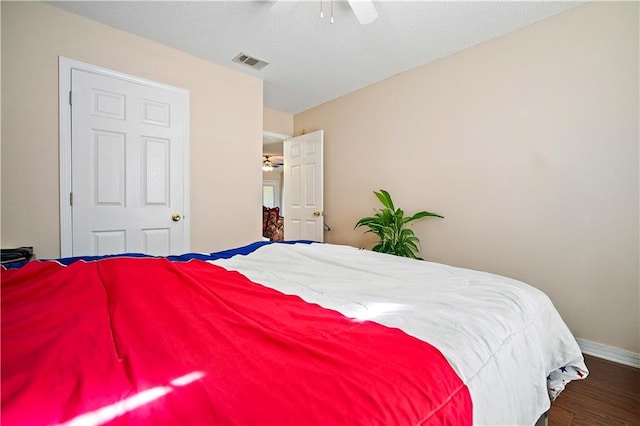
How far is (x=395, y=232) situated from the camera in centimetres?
293

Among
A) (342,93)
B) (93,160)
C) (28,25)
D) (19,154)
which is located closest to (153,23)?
(28,25)

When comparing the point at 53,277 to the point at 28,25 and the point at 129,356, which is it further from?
the point at 28,25

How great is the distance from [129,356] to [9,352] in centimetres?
25

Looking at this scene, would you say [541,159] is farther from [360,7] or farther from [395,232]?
[360,7]

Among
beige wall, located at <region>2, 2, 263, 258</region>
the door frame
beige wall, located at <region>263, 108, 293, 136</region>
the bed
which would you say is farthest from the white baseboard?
beige wall, located at <region>263, 108, 293, 136</region>

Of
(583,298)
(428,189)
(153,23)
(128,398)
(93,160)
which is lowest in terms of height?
(583,298)

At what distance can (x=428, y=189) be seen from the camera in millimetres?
2969

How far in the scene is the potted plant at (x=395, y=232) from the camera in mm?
2824

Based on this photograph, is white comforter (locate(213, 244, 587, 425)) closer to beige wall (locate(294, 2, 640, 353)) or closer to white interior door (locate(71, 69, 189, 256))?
beige wall (locate(294, 2, 640, 353))

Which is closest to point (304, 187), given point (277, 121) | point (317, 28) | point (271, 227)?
point (277, 121)

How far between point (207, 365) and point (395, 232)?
2.55 m

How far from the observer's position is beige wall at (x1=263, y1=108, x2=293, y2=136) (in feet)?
14.0

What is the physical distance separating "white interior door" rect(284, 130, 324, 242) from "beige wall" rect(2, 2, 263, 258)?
0.92m

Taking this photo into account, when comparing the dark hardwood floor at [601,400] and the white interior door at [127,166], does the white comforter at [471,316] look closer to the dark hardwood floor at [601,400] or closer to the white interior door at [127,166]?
A: the dark hardwood floor at [601,400]
